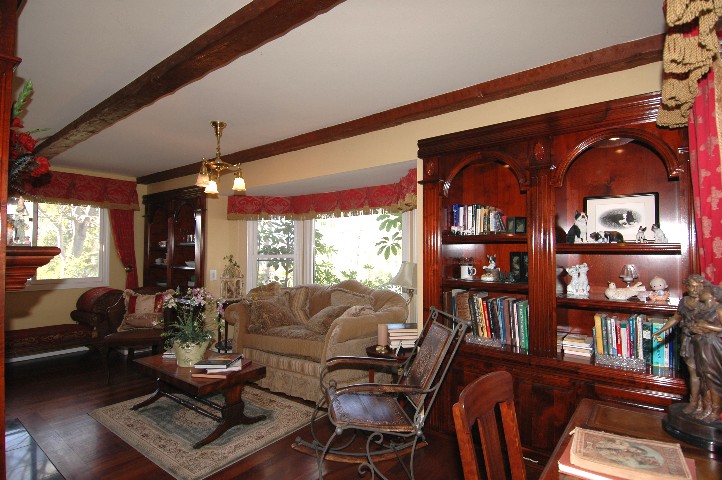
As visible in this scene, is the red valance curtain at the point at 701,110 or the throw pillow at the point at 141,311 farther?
the throw pillow at the point at 141,311

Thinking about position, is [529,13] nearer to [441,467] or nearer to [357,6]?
[357,6]

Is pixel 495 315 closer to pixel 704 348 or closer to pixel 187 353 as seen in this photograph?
pixel 704 348

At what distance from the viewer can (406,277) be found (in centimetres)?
371

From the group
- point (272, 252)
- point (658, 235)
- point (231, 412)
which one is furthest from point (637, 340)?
point (272, 252)

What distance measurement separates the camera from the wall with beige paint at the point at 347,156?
8.41 ft

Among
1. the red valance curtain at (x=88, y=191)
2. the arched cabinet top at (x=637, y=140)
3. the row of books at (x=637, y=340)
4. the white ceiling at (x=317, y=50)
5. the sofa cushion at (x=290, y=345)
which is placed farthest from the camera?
the red valance curtain at (x=88, y=191)

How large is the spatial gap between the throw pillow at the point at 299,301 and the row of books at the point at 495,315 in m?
2.08

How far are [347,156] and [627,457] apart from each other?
Answer: 3306 millimetres

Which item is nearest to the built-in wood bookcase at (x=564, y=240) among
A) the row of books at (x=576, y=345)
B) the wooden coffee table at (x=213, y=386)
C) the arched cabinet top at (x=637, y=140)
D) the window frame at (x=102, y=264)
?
the arched cabinet top at (x=637, y=140)

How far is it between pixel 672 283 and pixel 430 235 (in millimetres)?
1576

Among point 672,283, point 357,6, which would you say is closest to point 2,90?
point 357,6

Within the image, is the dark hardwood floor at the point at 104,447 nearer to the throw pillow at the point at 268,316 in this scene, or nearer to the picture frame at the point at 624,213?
the throw pillow at the point at 268,316

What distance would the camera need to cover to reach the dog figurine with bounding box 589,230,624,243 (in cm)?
247

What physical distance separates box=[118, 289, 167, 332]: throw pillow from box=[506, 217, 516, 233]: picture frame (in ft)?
13.8
